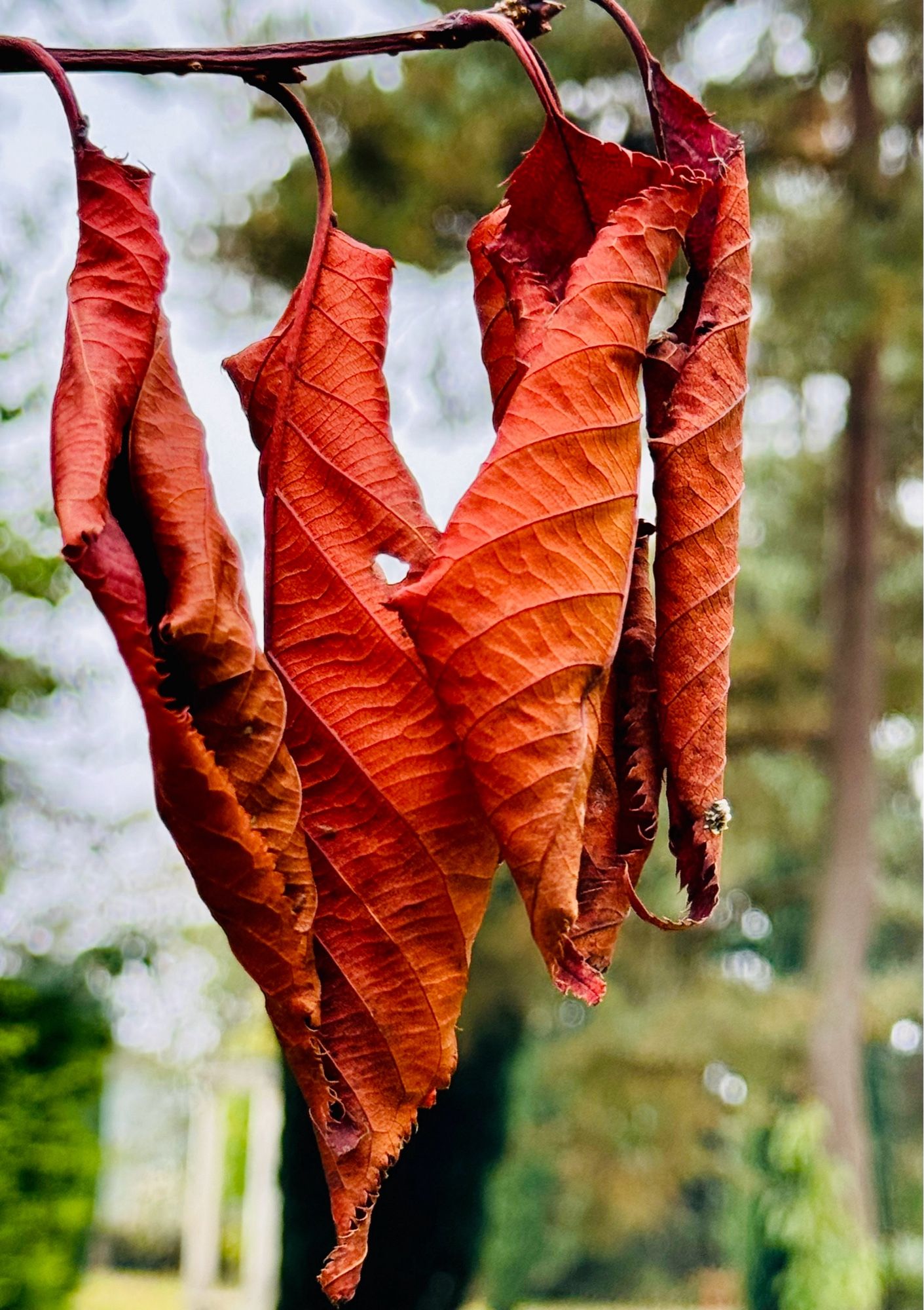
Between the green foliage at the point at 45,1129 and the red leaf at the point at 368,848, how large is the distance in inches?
140

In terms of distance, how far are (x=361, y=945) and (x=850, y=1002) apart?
662 cm

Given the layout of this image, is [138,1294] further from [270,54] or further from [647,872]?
[270,54]

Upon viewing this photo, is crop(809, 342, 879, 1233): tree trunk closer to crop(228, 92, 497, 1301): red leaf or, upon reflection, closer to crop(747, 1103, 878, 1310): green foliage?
crop(747, 1103, 878, 1310): green foliage

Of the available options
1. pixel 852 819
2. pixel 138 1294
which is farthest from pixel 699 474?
pixel 138 1294

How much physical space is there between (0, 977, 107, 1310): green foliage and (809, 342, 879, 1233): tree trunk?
3.59 meters

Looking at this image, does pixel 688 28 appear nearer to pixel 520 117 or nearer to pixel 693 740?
pixel 520 117

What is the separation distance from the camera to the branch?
38 centimetres

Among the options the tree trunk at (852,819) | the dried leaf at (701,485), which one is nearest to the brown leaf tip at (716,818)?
the dried leaf at (701,485)

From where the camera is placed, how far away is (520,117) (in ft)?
16.3

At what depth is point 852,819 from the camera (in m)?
6.79

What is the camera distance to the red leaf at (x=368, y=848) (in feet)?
1.10

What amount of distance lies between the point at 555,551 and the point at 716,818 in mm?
82

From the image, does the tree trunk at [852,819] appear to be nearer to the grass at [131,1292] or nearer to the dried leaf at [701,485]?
the grass at [131,1292]

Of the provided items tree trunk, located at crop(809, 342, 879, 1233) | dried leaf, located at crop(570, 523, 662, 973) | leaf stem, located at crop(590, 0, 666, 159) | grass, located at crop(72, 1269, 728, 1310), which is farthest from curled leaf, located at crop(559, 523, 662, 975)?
grass, located at crop(72, 1269, 728, 1310)
